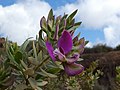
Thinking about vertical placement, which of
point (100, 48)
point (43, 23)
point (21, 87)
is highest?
point (100, 48)

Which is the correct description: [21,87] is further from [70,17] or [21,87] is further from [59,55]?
[70,17]

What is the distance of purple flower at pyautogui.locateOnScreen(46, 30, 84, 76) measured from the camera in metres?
1.06

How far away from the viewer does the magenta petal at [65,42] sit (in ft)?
3.48

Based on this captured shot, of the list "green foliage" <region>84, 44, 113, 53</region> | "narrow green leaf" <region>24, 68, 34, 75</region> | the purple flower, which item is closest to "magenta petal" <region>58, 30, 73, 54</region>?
the purple flower

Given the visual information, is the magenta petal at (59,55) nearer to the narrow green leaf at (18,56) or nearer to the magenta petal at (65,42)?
the magenta petal at (65,42)

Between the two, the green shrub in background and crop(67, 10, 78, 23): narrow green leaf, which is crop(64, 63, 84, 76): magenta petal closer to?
the green shrub in background

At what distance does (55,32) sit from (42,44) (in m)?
0.08

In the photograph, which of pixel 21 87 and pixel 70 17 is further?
pixel 70 17

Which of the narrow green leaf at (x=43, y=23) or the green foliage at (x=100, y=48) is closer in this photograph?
the narrow green leaf at (x=43, y=23)

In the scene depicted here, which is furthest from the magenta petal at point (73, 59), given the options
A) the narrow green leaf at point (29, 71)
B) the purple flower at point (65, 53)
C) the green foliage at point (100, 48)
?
the green foliage at point (100, 48)

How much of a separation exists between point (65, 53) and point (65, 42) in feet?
0.13

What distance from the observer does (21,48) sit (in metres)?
1.23

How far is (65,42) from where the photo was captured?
1062 millimetres

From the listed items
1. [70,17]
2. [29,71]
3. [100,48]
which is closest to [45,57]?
[29,71]
